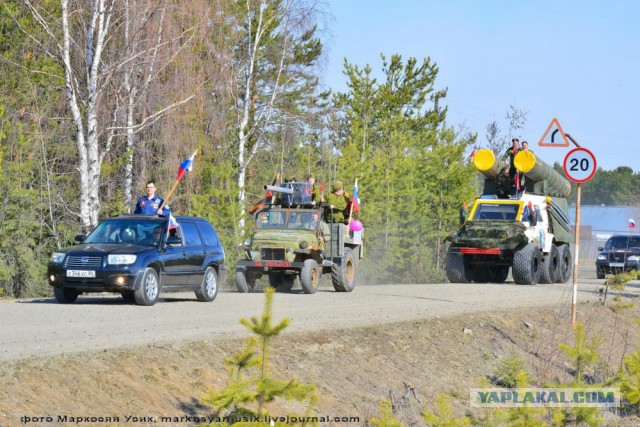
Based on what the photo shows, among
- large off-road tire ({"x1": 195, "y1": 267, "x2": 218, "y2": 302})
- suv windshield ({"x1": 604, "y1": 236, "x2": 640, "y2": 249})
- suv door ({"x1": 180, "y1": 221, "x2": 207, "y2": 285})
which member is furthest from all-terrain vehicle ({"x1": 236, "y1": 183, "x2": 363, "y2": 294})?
suv windshield ({"x1": 604, "y1": 236, "x2": 640, "y2": 249})

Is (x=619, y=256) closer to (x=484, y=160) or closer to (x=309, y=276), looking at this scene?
(x=484, y=160)

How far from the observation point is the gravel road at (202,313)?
12742mm

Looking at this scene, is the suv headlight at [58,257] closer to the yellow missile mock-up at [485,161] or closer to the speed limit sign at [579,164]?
the speed limit sign at [579,164]

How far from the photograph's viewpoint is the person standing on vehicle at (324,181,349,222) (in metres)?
23.7

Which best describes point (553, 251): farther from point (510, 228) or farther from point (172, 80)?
point (172, 80)

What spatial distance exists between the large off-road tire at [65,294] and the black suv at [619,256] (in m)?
24.9

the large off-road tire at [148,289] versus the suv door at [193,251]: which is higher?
the suv door at [193,251]

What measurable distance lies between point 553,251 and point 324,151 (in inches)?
388

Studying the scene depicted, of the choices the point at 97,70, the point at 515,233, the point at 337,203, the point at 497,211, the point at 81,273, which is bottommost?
the point at 81,273

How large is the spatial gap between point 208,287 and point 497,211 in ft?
39.4

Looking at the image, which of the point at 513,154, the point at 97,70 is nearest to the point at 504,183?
the point at 513,154

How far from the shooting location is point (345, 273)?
23781 millimetres

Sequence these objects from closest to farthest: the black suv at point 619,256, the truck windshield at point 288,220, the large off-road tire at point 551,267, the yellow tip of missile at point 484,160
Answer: the truck windshield at point 288,220 < the yellow tip of missile at point 484,160 < the large off-road tire at point 551,267 < the black suv at point 619,256

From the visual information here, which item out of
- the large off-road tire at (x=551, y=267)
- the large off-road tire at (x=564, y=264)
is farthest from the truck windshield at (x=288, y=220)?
the large off-road tire at (x=564, y=264)
